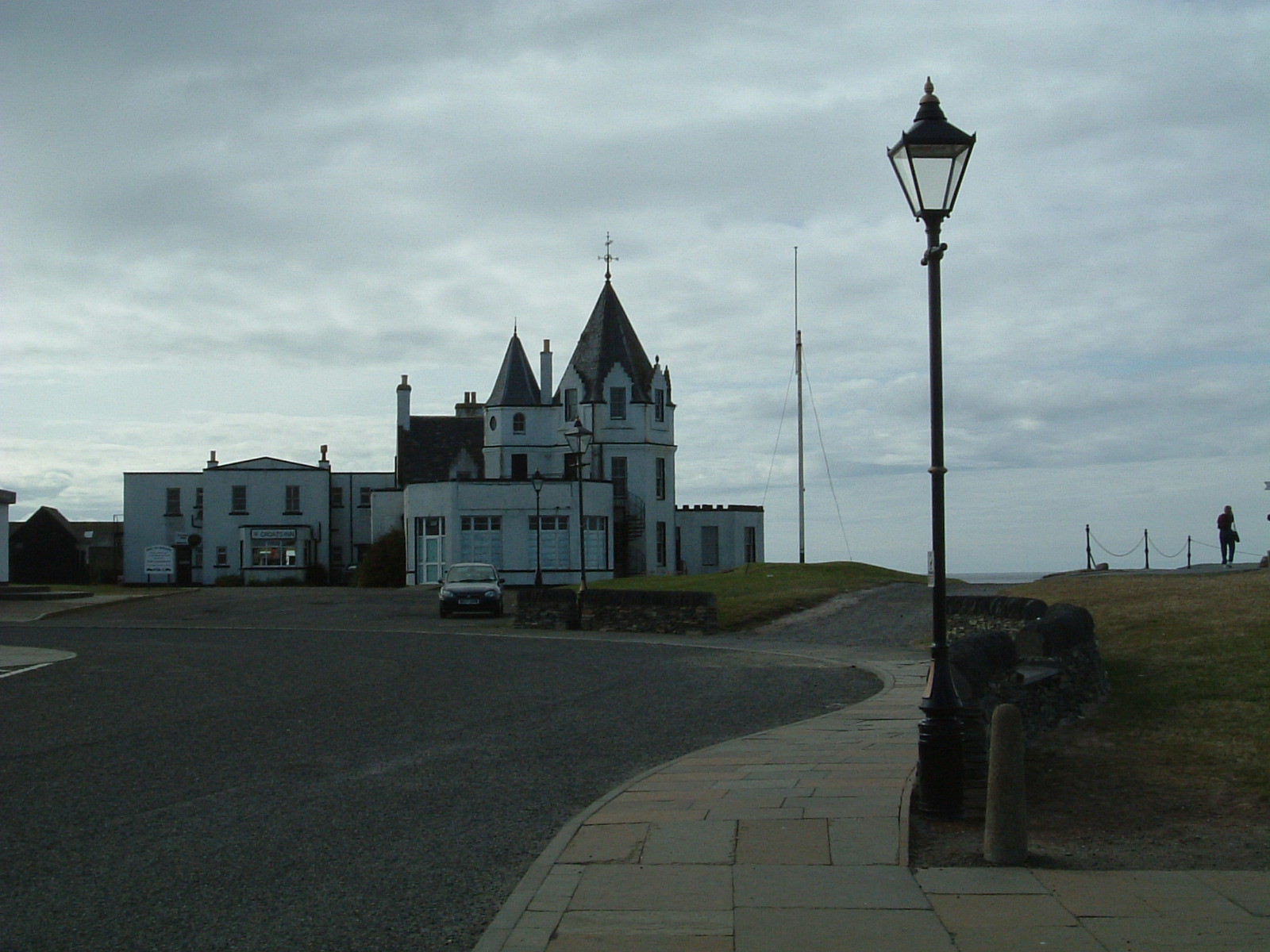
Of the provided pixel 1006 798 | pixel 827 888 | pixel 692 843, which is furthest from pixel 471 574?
pixel 827 888

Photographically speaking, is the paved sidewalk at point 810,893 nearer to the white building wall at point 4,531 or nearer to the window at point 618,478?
the white building wall at point 4,531

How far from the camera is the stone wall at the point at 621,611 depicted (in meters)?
28.5

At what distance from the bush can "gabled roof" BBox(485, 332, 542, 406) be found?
8325 mm

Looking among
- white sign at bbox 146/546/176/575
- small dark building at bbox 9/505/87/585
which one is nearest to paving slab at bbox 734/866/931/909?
white sign at bbox 146/546/176/575

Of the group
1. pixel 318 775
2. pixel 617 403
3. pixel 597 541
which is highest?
pixel 617 403

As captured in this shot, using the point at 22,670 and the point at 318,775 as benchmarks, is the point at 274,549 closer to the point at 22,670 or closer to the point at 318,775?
the point at 22,670

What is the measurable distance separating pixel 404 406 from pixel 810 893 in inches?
2600

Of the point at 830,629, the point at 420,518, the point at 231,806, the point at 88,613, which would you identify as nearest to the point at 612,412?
the point at 420,518

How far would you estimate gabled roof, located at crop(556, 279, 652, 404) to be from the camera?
59000 mm

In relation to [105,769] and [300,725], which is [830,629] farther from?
[105,769]

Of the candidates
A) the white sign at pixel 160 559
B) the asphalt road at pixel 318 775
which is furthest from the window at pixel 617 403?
the asphalt road at pixel 318 775

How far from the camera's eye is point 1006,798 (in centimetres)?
678

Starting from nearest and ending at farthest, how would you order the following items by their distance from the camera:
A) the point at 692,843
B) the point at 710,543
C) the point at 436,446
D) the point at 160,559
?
the point at 692,843 < the point at 710,543 < the point at 160,559 < the point at 436,446

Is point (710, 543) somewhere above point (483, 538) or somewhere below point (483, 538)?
below
